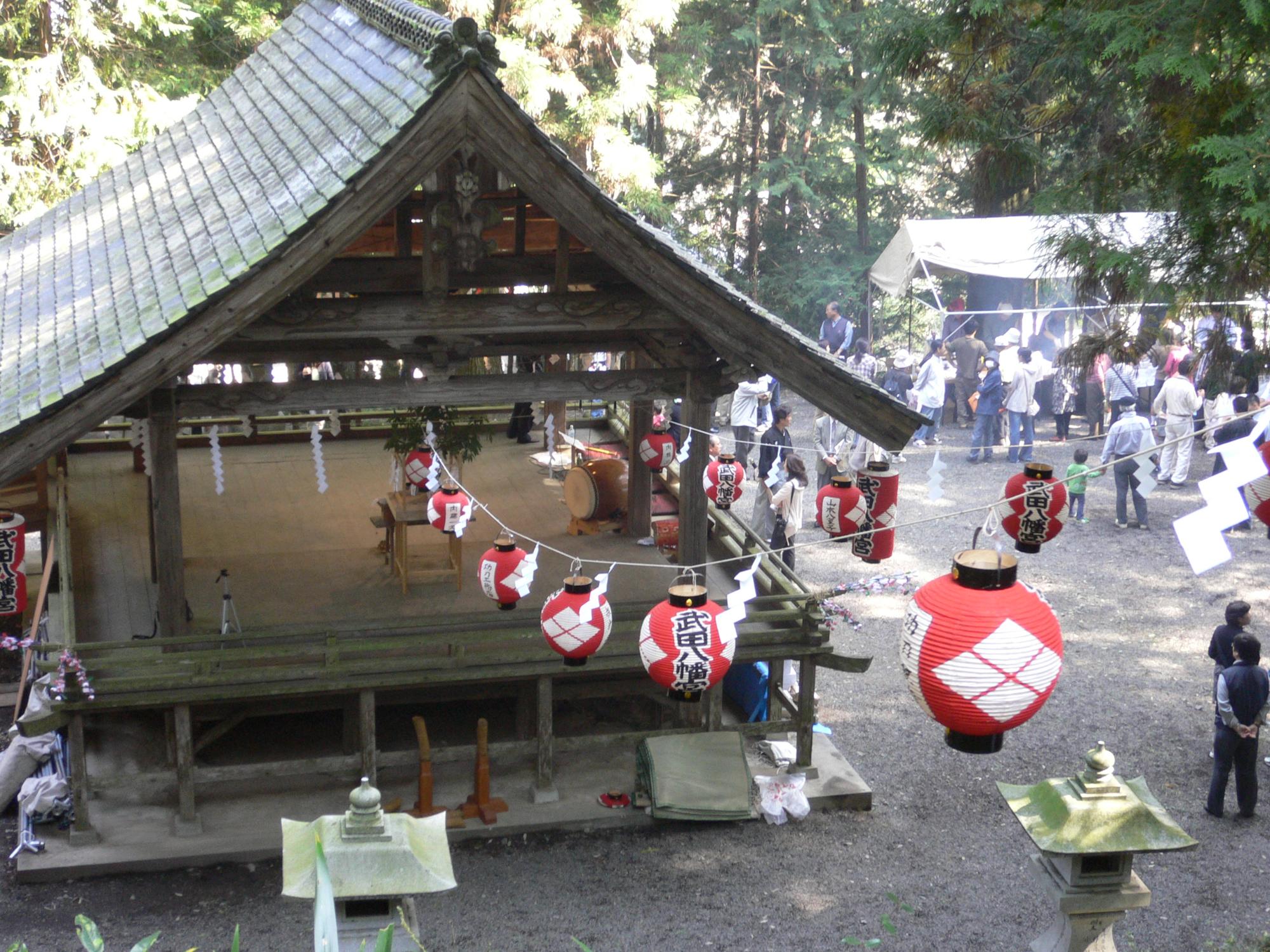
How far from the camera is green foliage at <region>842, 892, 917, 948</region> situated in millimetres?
7977

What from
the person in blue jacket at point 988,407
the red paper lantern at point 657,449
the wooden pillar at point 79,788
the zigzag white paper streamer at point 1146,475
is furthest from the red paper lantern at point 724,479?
the person in blue jacket at point 988,407

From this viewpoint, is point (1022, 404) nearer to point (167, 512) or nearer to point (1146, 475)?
point (1146, 475)

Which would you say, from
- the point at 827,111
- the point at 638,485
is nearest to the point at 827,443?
the point at 638,485

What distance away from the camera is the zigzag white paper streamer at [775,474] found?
566 inches

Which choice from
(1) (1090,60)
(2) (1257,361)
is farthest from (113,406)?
(2) (1257,361)

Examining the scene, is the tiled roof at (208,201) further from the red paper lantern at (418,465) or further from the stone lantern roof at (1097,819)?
the stone lantern roof at (1097,819)

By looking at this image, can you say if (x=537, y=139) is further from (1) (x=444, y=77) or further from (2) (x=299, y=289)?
(2) (x=299, y=289)

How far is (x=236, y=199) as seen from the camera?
9.25m

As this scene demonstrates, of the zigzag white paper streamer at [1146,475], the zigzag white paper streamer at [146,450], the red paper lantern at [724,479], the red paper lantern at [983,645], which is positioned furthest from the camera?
the red paper lantern at [724,479]

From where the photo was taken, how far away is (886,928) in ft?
26.8

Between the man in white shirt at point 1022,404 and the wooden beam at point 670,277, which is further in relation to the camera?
the man in white shirt at point 1022,404

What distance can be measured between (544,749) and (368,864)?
4.56 metres

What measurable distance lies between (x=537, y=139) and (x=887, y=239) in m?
24.8

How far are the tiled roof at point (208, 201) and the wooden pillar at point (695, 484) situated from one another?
10.1 feet
